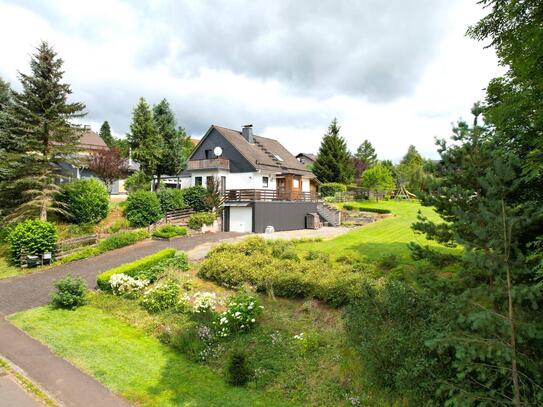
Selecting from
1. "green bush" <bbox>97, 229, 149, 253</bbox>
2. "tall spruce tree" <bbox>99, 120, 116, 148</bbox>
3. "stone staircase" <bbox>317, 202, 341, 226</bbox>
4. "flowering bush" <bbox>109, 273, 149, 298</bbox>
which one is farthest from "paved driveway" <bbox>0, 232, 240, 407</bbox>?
"tall spruce tree" <bbox>99, 120, 116, 148</bbox>

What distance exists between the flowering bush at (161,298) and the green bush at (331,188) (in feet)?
105

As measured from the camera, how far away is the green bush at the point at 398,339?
5.88m

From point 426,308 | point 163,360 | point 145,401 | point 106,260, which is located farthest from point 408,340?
point 106,260

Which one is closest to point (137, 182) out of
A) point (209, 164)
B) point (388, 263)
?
point (209, 164)

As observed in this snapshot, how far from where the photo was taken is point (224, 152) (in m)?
32.9

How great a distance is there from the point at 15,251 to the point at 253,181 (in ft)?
60.2

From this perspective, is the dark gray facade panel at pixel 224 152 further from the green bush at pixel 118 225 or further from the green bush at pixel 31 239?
the green bush at pixel 31 239

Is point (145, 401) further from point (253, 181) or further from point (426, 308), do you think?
point (253, 181)

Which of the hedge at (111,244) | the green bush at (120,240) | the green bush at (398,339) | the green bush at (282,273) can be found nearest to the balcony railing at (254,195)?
the hedge at (111,244)

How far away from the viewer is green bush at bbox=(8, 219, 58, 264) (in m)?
18.1

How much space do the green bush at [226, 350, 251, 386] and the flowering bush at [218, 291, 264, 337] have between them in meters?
1.83

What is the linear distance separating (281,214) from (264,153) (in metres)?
9.66

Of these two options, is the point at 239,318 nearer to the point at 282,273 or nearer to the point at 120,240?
the point at 282,273

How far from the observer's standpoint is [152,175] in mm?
32594
